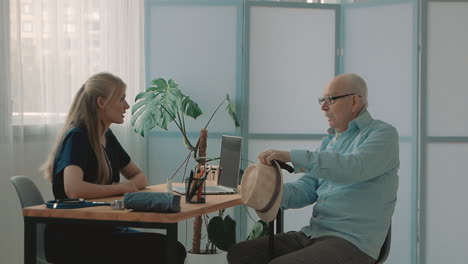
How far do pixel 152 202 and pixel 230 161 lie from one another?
0.96 metres

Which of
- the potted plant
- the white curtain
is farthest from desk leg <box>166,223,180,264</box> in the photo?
the potted plant

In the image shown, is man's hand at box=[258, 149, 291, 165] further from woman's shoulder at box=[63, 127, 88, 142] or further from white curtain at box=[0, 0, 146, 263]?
white curtain at box=[0, 0, 146, 263]

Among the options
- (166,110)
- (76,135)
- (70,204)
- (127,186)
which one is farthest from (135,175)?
(166,110)

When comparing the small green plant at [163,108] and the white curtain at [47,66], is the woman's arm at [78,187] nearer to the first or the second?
the white curtain at [47,66]

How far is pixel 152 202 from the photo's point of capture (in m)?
2.50

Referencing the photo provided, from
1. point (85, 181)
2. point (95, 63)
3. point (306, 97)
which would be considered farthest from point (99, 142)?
point (306, 97)

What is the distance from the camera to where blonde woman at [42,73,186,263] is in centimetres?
275

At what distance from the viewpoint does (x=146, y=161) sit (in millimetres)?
5031

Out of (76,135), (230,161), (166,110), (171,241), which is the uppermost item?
(166,110)

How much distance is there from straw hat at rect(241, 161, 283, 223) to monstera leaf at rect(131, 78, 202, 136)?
2.03 m

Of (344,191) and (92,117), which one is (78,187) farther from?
(344,191)

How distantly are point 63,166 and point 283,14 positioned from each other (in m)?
2.64

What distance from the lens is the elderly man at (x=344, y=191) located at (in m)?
2.64
